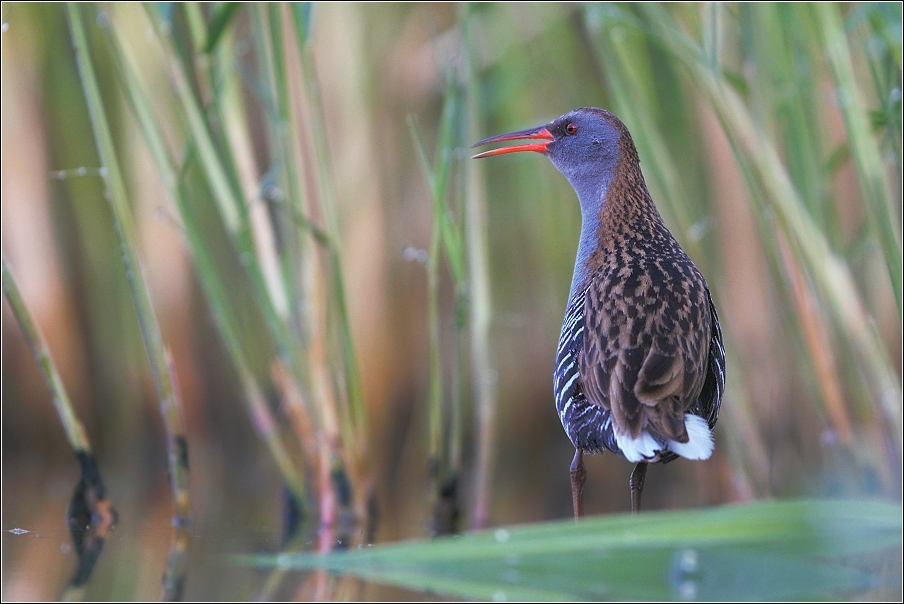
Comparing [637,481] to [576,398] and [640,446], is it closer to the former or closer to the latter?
[576,398]

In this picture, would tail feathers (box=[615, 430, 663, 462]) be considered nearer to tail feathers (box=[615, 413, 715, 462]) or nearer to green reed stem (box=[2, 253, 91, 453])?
tail feathers (box=[615, 413, 715, 462])

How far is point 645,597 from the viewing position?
798 mm

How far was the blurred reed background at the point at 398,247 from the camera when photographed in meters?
2.30

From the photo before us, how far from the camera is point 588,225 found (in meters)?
2.28

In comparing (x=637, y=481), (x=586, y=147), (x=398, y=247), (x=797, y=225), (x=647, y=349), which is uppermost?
(x=586, y=147)

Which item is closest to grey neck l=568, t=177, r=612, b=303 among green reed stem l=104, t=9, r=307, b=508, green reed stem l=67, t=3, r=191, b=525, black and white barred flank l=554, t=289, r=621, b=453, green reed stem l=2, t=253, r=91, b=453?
black and white barred flank l=554, t=289, r=621, b=453

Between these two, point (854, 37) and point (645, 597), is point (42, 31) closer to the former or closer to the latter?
point (854, 37)

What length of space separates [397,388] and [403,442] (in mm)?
178

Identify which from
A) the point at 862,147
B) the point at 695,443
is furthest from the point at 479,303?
the point at 695,443

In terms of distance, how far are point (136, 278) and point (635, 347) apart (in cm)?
101

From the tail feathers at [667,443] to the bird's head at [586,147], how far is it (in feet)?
2.39

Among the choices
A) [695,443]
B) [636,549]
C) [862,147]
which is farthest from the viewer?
[862,147]

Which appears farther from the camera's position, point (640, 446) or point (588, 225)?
point (588, 225)

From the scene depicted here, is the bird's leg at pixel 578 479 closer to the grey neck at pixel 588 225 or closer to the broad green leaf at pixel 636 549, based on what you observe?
the grey neck at pixel 588 225
